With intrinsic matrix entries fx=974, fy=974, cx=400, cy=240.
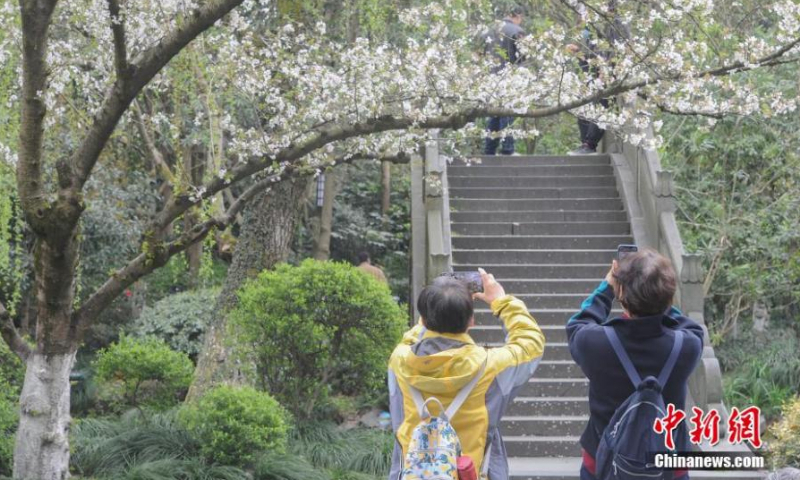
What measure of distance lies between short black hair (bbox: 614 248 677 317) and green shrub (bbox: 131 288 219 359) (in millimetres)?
10008

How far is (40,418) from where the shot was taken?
23.0 feet

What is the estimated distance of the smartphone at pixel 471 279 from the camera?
400 centimetres

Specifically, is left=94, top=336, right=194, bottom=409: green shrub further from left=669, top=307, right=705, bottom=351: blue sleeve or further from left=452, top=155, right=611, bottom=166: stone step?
left=669, top=307, right=705, bottom=351: blue sleeve

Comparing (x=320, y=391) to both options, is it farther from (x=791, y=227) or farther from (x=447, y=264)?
(x=791, y=227)

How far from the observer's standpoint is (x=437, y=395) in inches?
150

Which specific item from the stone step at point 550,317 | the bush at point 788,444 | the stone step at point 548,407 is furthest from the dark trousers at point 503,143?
the bush at point 788,444

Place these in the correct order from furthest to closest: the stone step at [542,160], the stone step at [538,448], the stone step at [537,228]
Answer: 1. the stone step at [542,160]
2. the stone step at [537,228]
3. the stone step at [538,448]

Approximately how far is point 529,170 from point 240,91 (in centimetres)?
524

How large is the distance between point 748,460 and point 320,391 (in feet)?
19.6

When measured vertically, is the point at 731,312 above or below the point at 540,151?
below

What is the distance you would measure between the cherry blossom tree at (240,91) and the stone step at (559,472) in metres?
2.89

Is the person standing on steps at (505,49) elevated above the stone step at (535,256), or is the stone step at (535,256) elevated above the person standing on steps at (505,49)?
the person standing on steps at (505,49)

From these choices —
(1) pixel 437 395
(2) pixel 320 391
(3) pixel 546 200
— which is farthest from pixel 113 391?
(1) pixel 437 395

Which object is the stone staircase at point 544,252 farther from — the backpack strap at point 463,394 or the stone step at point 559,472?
the backpack strap at point 463,394
